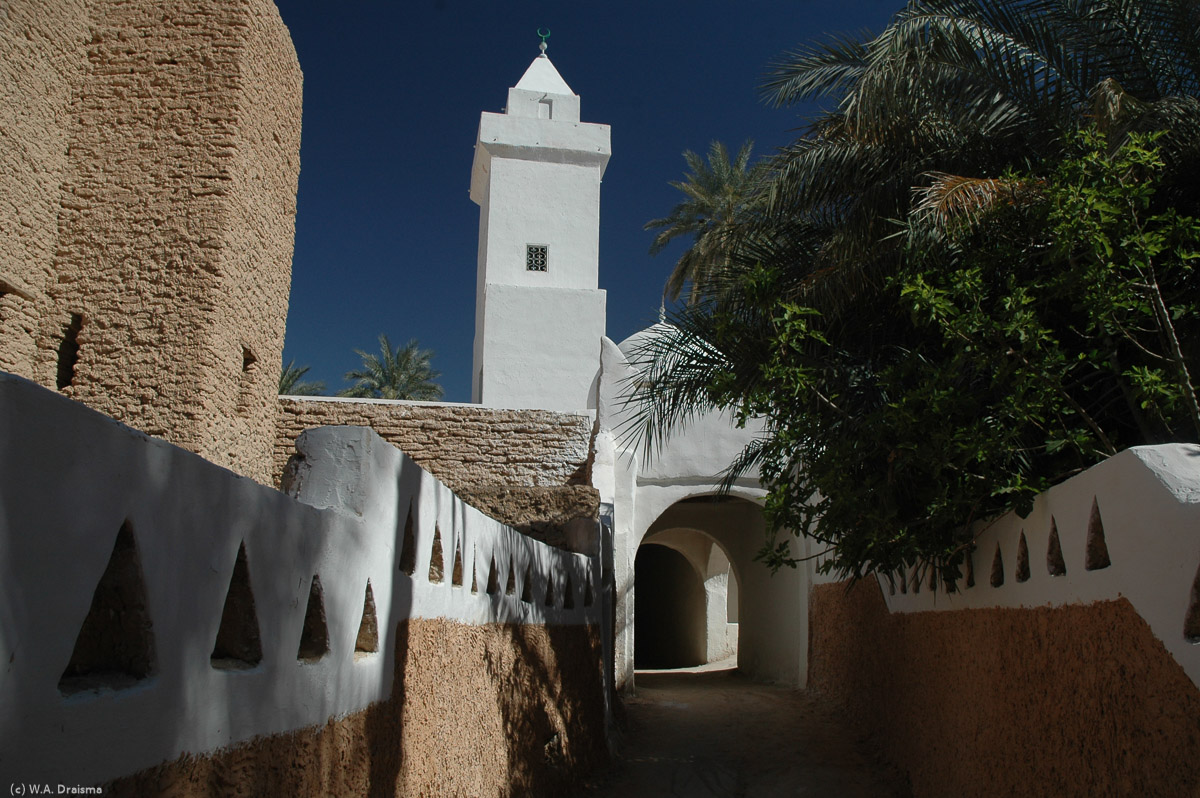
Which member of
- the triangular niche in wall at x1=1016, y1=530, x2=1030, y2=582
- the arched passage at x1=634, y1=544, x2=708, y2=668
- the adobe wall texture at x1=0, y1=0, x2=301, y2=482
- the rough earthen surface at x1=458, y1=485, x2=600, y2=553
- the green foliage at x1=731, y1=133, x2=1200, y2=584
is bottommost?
the arched passage at x1=634, y1=544, x2=708, y2=668

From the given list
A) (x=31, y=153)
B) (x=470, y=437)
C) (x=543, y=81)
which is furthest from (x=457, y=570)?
(x=543, y=81)

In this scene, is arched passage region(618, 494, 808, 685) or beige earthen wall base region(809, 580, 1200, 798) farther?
arched passage region(618, 494, 808, 685)

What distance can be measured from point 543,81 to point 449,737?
17.4 meters

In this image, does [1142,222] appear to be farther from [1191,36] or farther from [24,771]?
[24,771]

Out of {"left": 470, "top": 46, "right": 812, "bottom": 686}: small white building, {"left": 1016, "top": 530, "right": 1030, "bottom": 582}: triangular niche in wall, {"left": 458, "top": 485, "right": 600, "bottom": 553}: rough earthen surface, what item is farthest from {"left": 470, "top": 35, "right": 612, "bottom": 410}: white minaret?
{"left": 1016, "top": 530, "right": 1030, "bottom": 582}: triangular niche in wall

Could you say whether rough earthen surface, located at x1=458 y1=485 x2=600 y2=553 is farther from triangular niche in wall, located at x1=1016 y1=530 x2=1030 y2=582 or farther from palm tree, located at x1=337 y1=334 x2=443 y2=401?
palm tree, located at x1=337 y1=334 x2=443 y2=401

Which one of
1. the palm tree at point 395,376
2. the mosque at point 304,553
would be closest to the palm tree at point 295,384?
the palm tree at point 395,376

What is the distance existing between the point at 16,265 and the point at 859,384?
6.11m

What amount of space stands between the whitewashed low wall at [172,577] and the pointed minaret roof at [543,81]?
17.1 m

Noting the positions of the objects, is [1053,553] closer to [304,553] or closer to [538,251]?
[304,553]

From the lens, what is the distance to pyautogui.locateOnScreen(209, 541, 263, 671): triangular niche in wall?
93.0 inches

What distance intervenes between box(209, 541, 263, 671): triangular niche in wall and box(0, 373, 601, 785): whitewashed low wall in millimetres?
18

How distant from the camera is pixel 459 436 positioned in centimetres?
1103

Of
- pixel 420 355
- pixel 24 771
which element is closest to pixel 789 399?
pixel 24 771
